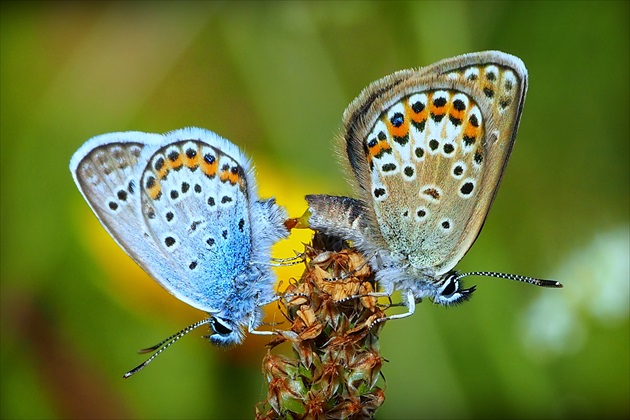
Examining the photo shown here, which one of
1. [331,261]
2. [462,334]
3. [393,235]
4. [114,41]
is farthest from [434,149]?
[114,41]

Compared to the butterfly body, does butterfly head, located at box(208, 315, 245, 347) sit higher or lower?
lower

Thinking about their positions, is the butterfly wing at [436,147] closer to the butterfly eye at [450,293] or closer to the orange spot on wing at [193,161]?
the butterfly eye at [450,293]

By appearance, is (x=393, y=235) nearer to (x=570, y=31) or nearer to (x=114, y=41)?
(x=570, y=31)

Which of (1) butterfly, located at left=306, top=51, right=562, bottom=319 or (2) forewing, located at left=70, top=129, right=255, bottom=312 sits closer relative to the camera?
(1) butterfly, located at left=306, top=51, right=562, bottom=319

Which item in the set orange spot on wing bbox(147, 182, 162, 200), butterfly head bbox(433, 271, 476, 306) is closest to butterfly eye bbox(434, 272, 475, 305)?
butterfly head bbox(433, 271, 476, 306)

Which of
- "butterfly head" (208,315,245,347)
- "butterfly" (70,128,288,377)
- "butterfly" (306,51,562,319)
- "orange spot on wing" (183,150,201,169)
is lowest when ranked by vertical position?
"butterfly head" (208,315,245,347)

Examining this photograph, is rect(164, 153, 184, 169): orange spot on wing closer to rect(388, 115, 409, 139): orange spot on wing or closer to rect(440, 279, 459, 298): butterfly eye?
rect(388, 115, 409, 139): orange spot on wing

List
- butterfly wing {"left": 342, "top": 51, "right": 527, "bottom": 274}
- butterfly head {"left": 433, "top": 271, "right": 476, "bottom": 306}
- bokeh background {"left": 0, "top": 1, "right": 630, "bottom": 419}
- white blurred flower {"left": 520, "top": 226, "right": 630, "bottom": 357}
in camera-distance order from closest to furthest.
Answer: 1. butterfly wing {"left": 342, "top": 51, "right": 527, "bottom": 274}
2. butterfly head {"left": 433, "top": 271, "right": 476, "bottom": 306}
3. bokeh background {"left": 0, "top": 1, "right": 630, "bottom": 419}
4. white blurred flower {"left": 520, "top": 226, "right": 630, "bottom": 357}
